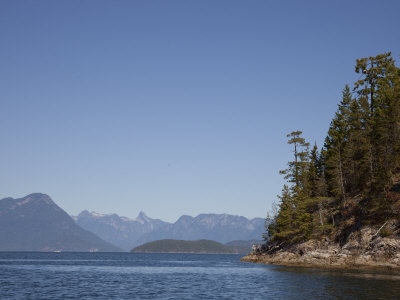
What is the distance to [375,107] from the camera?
84.9m

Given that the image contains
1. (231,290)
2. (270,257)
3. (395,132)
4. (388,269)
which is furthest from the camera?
(270,257)

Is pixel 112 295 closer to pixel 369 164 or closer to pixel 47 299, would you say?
pixel 47 299

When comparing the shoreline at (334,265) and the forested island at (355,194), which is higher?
the forested island at (355,194)

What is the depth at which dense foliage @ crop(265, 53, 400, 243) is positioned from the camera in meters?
71.4

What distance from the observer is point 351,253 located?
234 feet

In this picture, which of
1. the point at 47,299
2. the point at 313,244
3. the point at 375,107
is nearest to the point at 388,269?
the point at 313,244

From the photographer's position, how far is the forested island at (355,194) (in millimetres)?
69125

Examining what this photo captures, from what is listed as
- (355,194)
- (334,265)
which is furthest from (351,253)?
(355,194)

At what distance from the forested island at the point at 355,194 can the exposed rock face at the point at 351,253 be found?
15cm

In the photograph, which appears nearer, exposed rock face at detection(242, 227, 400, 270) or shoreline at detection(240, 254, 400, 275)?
shoreline at detection(240, 254, 400, 275)

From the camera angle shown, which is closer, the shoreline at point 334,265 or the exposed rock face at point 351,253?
the shoreline at point 334,265

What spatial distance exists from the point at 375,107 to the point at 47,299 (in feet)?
244

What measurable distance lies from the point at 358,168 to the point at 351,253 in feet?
74.2

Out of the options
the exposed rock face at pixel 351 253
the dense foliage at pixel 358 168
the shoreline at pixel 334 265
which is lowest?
the shoreline at pixel 334 265
